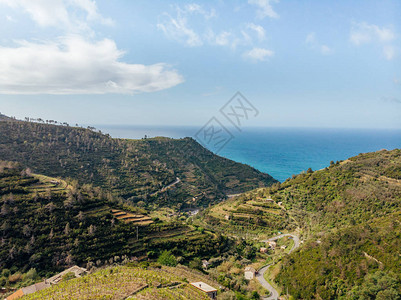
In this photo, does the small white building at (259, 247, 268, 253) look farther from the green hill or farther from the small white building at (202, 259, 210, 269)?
the small white building at (202, 259, 210, 269)

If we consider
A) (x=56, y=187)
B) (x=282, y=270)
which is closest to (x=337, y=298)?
(x=282, y=270)

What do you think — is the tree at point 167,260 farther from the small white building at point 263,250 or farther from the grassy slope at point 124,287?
the small white building at point 263,250

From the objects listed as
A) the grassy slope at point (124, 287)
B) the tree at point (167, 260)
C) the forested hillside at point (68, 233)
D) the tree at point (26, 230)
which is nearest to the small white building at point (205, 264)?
the forested hillside at point (68, 233)

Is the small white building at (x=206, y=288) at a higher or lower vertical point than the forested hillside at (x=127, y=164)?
lower

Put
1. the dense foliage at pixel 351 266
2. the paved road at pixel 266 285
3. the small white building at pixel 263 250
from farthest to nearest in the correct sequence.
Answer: the small white building at pixel 263 250, the paved road at pixel 266 285, the dense foliage at pixel 351 266

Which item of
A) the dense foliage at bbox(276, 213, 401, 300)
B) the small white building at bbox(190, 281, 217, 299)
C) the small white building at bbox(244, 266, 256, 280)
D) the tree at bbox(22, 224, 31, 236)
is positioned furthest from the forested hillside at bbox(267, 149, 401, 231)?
the tree at bbox(22, 224, 31, 236)

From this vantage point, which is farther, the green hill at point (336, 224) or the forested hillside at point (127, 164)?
the forested hillside at point (127, 164)

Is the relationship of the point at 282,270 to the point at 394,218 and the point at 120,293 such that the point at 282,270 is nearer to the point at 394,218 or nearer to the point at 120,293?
the point at 394,218
